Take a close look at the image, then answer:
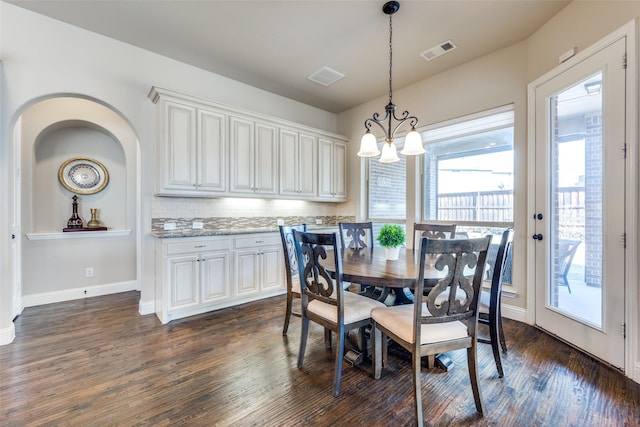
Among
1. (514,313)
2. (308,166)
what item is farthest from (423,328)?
(308,166)

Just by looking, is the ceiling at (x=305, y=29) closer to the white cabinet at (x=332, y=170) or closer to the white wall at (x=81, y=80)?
the white wall at (x=81, y=80)

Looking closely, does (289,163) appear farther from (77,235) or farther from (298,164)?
(77,235)

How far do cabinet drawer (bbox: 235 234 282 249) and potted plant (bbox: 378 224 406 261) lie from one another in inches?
72.3

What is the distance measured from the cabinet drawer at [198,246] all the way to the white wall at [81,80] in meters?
0.49

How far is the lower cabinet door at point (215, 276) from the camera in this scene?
10.4 ft

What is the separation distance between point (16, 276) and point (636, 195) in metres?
5.67

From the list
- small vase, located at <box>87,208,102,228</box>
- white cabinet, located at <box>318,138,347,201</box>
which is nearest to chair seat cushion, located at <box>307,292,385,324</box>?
white cabinet, located at <box>318,138,347,201</box>

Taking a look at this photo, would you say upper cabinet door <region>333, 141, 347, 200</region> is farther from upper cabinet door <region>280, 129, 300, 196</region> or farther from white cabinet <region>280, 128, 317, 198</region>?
upper cabinet door <region>280, 129, 300, 196</region>

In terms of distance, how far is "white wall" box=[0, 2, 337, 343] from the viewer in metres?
2.50

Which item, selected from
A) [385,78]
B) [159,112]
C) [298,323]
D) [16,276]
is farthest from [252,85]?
[16,276]

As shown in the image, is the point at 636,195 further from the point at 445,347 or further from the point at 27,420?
the point at 27,420

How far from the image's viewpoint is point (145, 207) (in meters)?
3.19

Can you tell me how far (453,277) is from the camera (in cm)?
155

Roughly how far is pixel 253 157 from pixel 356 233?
172 cm
